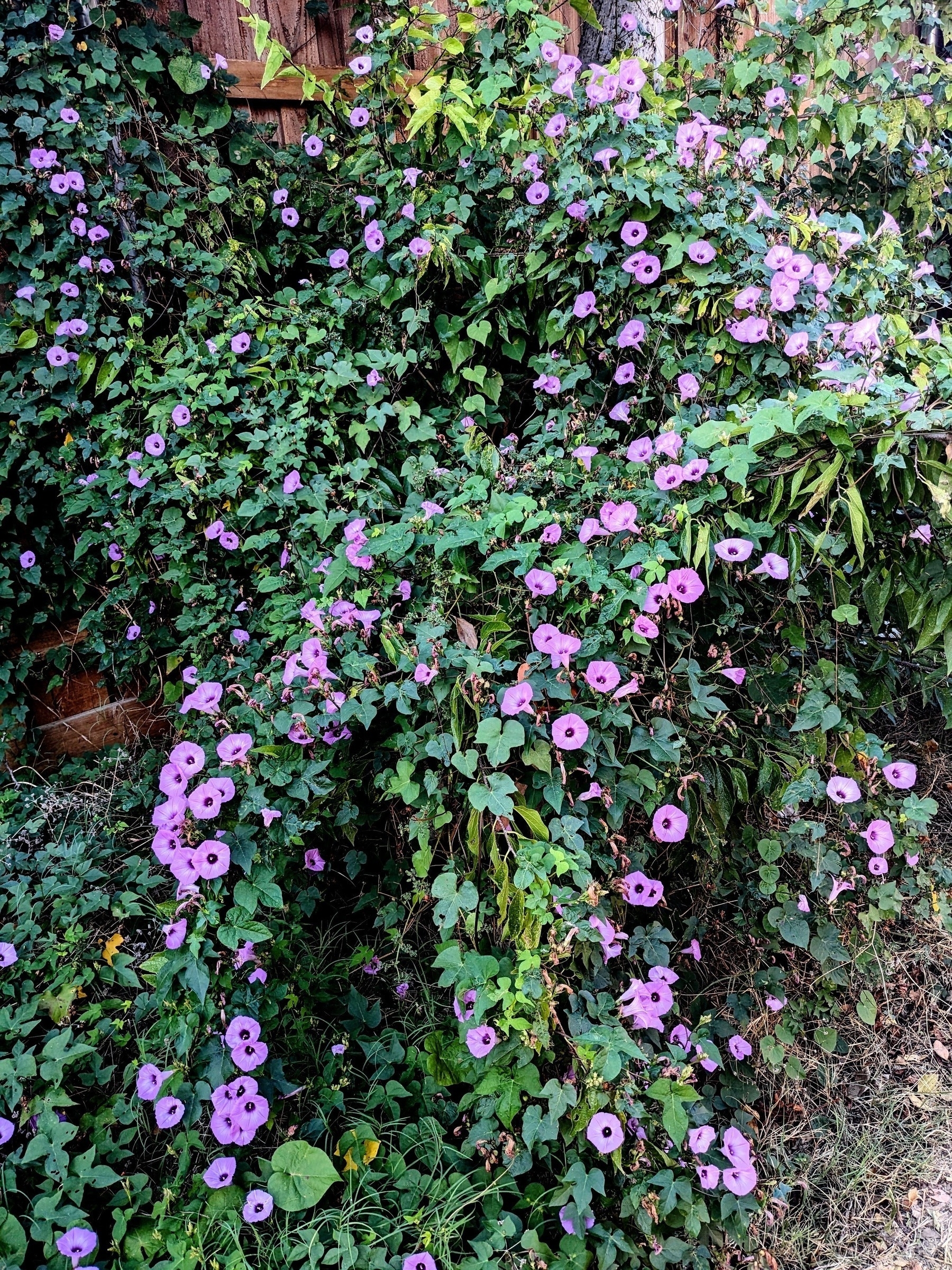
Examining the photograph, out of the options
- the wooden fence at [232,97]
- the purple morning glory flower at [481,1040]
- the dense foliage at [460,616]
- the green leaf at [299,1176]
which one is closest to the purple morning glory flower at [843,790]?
the dense foliage at [460,616]

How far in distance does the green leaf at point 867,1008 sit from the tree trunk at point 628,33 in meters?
2.92

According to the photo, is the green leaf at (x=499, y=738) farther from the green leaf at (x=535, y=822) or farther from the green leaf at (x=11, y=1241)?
the green leaf at (x=11, y=1241)

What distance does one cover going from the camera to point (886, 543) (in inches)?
67.1

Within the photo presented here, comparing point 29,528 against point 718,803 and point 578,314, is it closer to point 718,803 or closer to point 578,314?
point 578,314

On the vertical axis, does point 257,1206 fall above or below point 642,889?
below

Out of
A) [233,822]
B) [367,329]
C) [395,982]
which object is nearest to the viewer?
[233,822]

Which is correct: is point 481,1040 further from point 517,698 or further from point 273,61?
point 273,61

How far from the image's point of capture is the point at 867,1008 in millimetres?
1914

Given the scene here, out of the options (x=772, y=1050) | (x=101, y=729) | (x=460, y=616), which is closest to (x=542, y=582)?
(x=460, y=616)

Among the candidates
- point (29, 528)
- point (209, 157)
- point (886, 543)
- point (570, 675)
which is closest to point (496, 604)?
point (570, 675)

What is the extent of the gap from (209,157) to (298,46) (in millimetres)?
655

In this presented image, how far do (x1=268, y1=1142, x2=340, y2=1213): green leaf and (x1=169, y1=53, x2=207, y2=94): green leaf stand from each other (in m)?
2.79

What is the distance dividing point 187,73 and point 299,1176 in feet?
9.43

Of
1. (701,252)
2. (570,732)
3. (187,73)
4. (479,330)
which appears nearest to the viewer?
(570,732)
